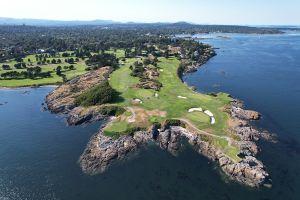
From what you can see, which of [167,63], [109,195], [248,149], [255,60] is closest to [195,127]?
[248,149]

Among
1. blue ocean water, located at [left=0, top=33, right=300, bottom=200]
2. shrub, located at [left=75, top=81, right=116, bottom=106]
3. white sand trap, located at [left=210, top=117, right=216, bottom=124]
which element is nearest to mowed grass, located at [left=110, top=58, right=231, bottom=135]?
white sand trap, located at [left=210, top=117, right=216, bottom=124]

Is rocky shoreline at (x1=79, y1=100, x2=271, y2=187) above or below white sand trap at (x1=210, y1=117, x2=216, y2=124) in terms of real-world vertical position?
below

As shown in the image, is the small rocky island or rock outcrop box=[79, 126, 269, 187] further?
the small rocky island

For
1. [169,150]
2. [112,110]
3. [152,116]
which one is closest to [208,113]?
[152,116]

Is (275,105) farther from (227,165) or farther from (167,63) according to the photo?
(167,63)

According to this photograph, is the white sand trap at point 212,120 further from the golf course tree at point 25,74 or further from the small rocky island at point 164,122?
the golf course tree at point 25,74

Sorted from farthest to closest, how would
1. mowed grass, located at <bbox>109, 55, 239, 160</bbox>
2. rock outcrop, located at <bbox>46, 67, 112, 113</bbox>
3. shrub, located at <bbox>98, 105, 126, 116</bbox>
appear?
rock outcrop, located at <bbox>46, 67, 112, 113</bbox> < shrub, located at <bbox>98, 105, 126, 116</bbox> < mowed grass, located at <bbox>109, 55, 239, 160</bbox>

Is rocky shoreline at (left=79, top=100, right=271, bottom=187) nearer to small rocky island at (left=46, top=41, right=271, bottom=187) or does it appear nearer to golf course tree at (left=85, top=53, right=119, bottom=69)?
small rocky island at (left=46, top=41, right=271, bottom=187)
